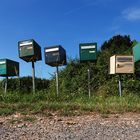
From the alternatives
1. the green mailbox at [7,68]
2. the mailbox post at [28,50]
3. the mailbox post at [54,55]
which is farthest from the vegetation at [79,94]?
the mailbox post at [28,50]

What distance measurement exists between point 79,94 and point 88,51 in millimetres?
1317

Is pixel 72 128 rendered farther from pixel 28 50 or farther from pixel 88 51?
pixel 28 50

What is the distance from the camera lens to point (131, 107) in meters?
9.45

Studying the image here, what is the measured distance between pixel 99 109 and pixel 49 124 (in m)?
2.05

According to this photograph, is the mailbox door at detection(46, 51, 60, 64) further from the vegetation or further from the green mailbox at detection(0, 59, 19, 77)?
the green mailbox at detection(0, 59, 19, 77)

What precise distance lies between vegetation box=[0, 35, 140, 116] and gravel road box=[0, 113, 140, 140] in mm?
652

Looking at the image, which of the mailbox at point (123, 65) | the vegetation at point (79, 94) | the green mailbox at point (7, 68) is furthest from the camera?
the green mailbox at point (7, 68)

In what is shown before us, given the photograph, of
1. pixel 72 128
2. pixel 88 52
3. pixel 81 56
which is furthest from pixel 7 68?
pixel 72 128

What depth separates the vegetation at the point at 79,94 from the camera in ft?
30.4

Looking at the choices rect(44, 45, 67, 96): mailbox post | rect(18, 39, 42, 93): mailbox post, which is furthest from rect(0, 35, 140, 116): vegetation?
rect(18, 39, 42, 93): mailbox post

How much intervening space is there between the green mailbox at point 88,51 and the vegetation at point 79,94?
0.73 m

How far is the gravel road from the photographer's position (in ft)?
20.4

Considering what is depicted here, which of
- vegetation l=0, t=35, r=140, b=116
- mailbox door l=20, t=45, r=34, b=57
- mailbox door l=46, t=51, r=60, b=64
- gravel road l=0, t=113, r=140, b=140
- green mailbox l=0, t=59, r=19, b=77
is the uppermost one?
mailbox door l=20, t=45, r=34, b=57

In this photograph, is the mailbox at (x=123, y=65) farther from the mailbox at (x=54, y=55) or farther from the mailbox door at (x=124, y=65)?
the mailbox at (x=54, y=55)
